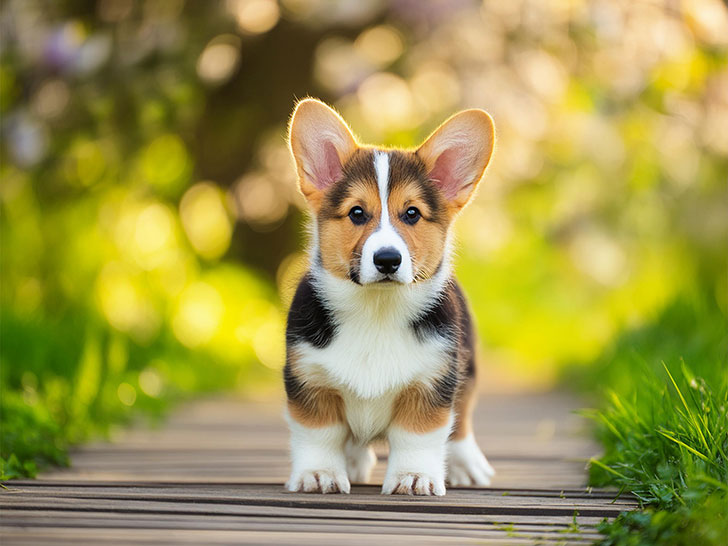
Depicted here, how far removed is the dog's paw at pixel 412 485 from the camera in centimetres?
326

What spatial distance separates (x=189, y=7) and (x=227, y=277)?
3.08 metres

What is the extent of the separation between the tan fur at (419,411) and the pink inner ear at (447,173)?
724 millimetres

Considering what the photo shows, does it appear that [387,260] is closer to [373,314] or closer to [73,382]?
[373,314]

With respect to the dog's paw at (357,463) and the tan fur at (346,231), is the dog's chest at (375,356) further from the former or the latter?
the dog's paw at (357,463)

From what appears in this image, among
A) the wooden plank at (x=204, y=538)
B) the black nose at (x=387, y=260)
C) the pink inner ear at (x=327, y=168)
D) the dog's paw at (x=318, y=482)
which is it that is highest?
the pink inner ear at (x=327, y=168)

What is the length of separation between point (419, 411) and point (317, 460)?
1.18 feet

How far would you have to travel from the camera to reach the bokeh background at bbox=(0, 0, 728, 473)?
6195 mm

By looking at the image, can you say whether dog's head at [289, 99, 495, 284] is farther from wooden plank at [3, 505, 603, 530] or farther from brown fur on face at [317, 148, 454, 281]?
wooden plank at [3, 505, 603, 530]

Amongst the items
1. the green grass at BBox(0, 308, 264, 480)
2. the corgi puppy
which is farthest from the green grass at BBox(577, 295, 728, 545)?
the green grass at BBox(0, 308, 264, 480)

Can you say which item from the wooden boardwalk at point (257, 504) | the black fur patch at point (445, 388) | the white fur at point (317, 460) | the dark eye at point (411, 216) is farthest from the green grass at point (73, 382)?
the dark eye at point (411, 216)

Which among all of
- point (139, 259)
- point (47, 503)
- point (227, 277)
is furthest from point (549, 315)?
point (47, 503)

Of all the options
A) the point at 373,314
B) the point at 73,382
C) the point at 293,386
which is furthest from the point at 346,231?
the point at 73,382

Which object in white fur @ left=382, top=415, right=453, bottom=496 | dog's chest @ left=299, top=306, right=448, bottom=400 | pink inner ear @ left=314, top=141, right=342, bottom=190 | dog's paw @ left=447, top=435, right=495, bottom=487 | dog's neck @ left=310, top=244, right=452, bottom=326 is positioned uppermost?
pink inner ear @ left=314, top=141, right=342, bottom=190

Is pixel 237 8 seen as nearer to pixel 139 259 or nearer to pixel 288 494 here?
pixel 139 259
